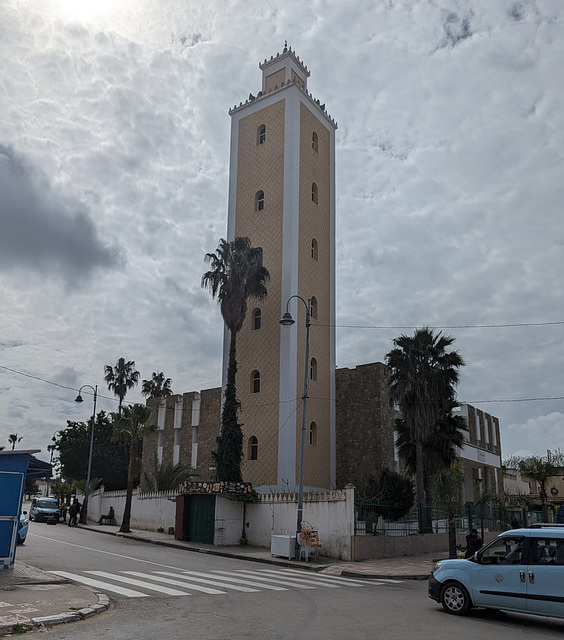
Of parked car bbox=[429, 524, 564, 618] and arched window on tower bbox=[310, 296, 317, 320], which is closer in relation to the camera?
parked car bbox=[429, 524, 564, 618]

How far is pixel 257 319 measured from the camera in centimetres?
3775

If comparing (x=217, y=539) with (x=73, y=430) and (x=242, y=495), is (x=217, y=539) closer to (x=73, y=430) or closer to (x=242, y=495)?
(x=242, y=495)

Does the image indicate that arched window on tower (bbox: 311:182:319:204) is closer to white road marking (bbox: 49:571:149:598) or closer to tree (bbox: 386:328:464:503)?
tree (bbox: 386:328:464:503)

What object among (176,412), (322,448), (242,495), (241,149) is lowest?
(242,495)

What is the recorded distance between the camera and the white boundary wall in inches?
902

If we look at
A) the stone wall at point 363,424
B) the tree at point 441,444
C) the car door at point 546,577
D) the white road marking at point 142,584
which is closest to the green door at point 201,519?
the tree at point 441,444

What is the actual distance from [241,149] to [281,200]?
5.92 m

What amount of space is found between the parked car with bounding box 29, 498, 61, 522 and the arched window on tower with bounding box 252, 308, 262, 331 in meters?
17.8

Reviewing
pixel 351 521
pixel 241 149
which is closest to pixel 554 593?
pixel 351 521

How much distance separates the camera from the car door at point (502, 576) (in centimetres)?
1021

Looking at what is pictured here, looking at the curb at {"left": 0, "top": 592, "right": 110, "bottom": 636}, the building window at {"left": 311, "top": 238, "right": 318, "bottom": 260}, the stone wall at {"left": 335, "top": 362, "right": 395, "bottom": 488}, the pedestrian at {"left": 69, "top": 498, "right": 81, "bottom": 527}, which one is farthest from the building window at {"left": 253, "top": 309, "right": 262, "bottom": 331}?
the curb at {"left": 0, "top": 592, "right": 110, "bottom": 636}

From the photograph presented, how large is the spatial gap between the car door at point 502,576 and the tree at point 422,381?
64.4ft

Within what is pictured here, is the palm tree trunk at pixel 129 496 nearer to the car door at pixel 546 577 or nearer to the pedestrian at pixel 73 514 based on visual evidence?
the pedestrian at pixel 73 514

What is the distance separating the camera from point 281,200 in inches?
1491
